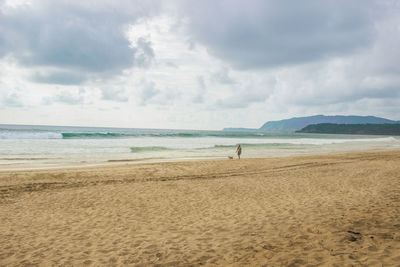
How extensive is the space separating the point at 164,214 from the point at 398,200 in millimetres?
7329

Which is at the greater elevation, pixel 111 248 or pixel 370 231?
pixel 370 231

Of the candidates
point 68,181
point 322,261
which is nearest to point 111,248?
point 322,261

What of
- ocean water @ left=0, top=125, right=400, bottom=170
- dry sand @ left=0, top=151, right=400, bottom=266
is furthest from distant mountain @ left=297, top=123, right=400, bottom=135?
dry sand @ left=0, top=151, right=400, bottom=266

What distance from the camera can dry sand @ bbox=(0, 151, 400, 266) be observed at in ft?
16.7

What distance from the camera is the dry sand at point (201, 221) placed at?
16.7 ft

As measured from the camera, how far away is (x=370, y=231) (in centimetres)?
562

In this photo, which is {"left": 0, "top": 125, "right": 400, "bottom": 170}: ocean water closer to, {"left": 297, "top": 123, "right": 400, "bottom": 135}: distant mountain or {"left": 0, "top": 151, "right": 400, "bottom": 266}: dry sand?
{"left": 0, "top": 151, "right": 400, "bottom": 266}: dry sand

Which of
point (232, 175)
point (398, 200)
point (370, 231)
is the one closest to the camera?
point (370, 231)

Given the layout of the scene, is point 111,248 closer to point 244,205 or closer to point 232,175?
point 244,205

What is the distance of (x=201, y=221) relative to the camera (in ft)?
24.3

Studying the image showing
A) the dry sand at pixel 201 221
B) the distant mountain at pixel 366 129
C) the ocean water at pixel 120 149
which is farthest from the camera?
the distant mountain at pixel 366 129

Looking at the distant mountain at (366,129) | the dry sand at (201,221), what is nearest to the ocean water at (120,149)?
the dry sand at (201,221)

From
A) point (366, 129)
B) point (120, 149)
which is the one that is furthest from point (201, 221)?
point (366, 129)

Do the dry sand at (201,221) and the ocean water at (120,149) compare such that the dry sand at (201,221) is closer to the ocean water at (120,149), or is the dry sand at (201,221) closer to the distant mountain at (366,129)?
the ocean water at (120,149)
